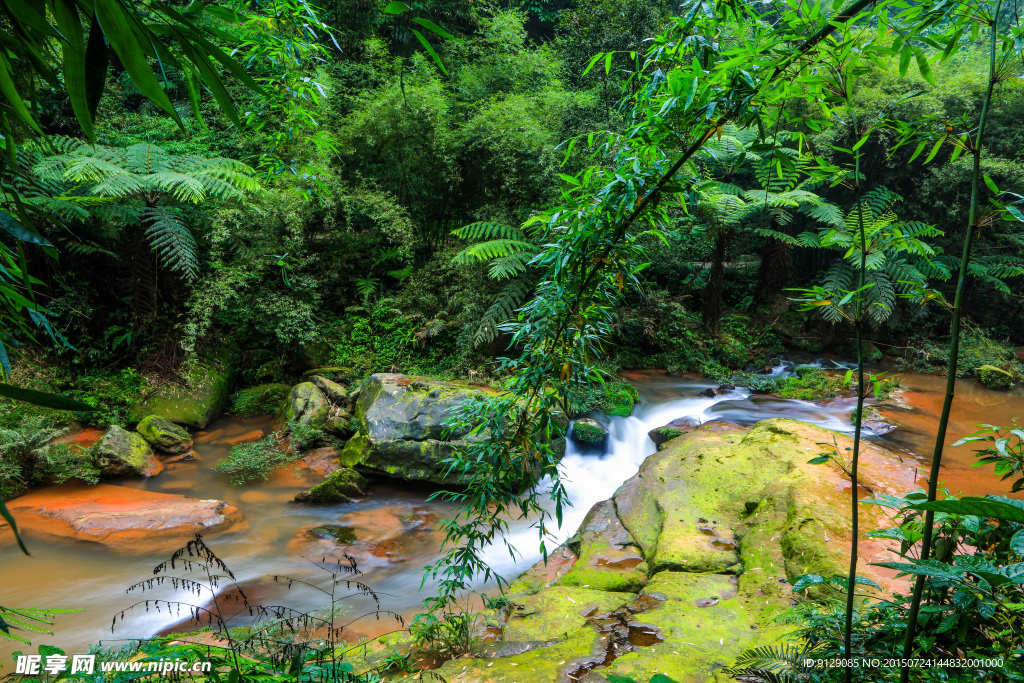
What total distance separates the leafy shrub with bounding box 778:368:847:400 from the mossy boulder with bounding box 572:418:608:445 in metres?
3.41

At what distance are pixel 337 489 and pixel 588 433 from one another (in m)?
3.20

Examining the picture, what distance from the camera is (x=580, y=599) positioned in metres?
3.01

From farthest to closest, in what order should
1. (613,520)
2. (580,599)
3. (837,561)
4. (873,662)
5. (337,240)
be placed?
(337,240) < (613,520) < (580,599) < (837,561) < (873,662)

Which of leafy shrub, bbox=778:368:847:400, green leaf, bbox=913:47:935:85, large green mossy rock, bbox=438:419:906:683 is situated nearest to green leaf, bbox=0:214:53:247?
green leaf, bbox=913:47:935:85

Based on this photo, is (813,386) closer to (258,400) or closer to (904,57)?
(904,57)

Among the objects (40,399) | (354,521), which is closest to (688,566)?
(354,521)

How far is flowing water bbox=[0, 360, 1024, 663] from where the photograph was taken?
145 inches

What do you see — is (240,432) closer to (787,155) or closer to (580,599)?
(580,599)

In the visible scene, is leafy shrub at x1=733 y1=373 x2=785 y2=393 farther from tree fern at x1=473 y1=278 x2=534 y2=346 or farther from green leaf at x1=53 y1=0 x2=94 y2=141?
green leaf at x1=53 y1=0 x2=94 y2=141

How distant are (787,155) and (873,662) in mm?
1496

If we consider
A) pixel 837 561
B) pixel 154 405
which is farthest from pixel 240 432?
pixel 837 561

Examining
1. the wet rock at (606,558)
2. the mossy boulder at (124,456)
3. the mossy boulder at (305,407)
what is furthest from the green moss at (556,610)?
the mossy boulder at (124,456)

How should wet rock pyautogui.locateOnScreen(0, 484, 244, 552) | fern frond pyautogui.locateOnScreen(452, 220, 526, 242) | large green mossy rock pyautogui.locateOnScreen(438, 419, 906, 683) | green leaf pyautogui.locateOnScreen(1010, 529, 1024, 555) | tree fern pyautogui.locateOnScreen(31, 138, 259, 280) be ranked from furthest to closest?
fern frond pyautogui.locateOnScreen(452, 220, 526, 242), tree fern pyautogui.locateOnScreen(31, 138, 259, 280), wet rock pyautogui.locateOnScreen(0, 484, 244, 552), large green mossy rock pyautogui.locateOnScreen(438, 419, 906, 683), green leaf pyautogui.locateOnScreen(1010, 529, 1024, 555)

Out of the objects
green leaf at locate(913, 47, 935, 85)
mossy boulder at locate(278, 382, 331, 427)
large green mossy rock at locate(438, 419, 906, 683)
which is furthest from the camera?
mossy boulder at locate(278, 382, 331, 427)
